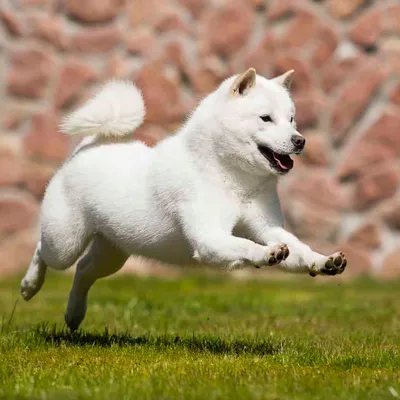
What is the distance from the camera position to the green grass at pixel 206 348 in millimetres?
2957

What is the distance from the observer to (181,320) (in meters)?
5.48

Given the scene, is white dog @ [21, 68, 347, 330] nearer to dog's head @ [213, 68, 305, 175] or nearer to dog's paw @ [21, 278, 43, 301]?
dog's head @ [213, 68, 305, 175]

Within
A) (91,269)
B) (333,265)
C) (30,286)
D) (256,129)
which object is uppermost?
(256,129)

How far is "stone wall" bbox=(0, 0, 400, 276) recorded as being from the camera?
28.0 ft

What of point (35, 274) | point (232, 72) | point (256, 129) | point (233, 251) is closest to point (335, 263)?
point (233, 251)

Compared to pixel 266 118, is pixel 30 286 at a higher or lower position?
lower

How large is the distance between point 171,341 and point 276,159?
103 centimetres

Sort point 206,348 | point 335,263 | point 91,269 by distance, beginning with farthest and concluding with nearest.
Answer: point 91,269, point 206,348, point 335,263

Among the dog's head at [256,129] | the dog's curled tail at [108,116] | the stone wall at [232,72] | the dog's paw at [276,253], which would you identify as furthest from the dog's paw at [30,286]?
the stone wall at [232,72]

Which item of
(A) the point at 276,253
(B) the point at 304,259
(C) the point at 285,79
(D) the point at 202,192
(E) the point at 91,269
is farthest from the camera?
(E) the point at 91,269

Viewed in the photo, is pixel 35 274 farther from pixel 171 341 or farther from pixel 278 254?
pixel 278 254

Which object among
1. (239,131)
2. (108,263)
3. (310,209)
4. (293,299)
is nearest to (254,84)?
(239,131)

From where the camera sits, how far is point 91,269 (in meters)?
4.61

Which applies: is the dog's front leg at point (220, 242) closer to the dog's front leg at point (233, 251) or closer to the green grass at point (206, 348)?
the dog's front leg at point (233, 251)
